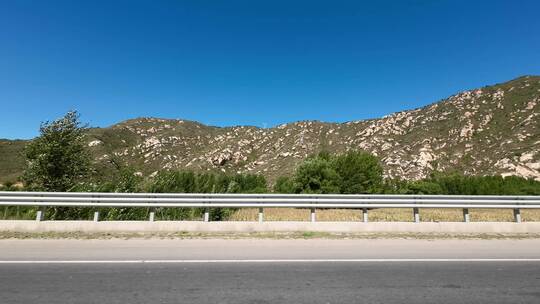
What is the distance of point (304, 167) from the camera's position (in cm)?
4222

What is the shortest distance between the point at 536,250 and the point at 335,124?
101357 mm

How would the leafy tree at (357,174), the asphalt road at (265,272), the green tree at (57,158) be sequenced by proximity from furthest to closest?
the leafy tree at (357,174) → the green tree at (57,158) → the asphalt road at (265,272)

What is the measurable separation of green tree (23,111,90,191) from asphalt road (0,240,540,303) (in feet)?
25.9

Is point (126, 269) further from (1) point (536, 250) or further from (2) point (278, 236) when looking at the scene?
(1) point (536, 250)

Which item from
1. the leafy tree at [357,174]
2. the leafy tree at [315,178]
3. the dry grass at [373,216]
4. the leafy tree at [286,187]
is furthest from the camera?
the leafy tree at [357,174]

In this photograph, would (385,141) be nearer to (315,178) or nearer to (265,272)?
(315,178)

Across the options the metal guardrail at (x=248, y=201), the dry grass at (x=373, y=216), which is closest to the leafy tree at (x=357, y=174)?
the dry grass at (x=373, y=216)

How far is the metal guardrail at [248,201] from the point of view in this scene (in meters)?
10.2

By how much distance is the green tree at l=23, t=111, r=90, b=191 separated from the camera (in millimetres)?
15273

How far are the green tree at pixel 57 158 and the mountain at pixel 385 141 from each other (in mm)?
46735

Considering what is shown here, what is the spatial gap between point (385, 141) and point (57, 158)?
80.8 metres

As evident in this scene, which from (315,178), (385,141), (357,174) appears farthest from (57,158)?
(385,141)

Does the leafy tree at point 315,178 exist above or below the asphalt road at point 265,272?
above

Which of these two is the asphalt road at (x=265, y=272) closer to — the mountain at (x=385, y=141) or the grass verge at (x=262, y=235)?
the grass verge at (x=262, y=235)
